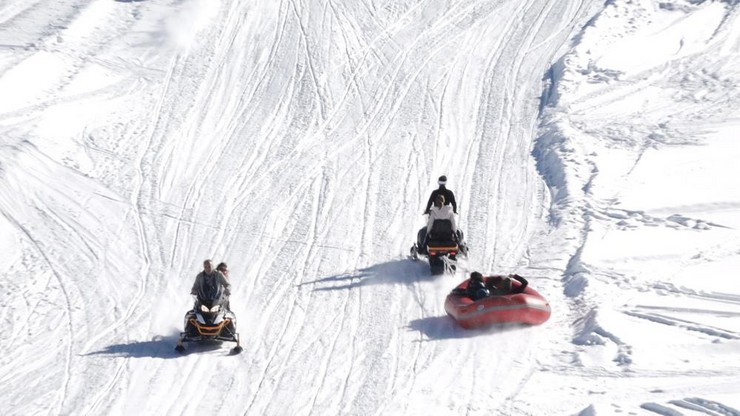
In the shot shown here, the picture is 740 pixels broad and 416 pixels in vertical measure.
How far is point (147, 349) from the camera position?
57.4 feet

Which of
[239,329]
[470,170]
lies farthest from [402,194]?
[239,329]

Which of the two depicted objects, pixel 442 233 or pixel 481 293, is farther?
pixel 442 233

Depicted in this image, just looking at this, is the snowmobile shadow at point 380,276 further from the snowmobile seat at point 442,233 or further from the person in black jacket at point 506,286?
the person in black jacket at point 506,286

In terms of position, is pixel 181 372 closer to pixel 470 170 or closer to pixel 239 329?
pixel 239 329

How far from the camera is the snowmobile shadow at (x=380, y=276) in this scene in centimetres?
1972

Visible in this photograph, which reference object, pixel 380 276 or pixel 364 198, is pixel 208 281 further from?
pixel 364 198

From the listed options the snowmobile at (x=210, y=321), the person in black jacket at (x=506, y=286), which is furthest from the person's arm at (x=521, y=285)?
the snowmobile at (x=210, y=321)

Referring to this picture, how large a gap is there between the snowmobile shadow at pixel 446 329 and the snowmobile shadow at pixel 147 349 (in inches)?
131

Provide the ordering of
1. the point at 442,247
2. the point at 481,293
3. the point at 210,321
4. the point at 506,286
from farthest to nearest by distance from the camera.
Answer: the point at 442,247 < the point at 506,286 < the point at 481,293 < the point at 210,321

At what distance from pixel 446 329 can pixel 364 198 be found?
5.36m

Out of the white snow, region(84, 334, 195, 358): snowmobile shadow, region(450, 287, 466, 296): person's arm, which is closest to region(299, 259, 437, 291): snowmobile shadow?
the white snow

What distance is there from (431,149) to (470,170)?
123cm

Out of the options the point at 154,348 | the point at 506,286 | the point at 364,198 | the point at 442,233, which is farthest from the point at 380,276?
the point at 154,348

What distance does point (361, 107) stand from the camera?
26375 mm
